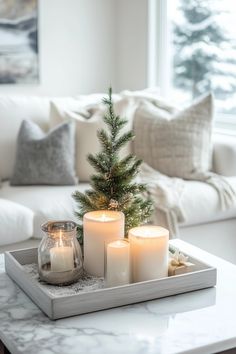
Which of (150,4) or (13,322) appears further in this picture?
(150,4)

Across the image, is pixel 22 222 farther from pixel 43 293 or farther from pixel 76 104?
pixel 43 293

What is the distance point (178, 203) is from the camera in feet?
9.81

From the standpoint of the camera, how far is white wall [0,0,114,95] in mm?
4086

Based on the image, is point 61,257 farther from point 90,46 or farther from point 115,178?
point 90,46

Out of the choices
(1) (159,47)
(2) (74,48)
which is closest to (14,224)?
(2) (74,48)

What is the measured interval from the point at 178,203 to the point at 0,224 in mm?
859

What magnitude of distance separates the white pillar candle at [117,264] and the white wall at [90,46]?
259cm

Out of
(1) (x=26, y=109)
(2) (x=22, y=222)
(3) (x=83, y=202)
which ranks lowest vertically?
(2) (x=22, y=222)

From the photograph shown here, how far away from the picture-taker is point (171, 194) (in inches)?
119

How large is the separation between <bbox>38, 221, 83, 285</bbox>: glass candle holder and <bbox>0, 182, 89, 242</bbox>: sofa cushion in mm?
1147

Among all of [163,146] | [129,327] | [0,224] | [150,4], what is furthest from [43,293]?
[150,4]

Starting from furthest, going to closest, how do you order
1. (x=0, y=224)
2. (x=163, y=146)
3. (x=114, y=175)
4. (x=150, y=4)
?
1. (x=150, y=4)
2. (x=163, y=146)
3. (x=0, y=224)
4. (x=114, y=175)

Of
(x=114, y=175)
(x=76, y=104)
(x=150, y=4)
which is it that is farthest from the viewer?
(x=150, y=4)

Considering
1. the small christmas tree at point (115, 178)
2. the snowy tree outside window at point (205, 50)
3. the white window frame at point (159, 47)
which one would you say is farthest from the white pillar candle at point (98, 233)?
the white window frame at point (159, 47)
